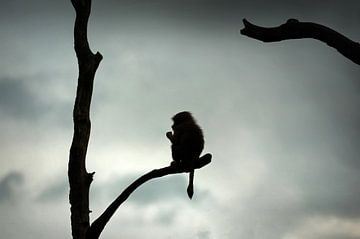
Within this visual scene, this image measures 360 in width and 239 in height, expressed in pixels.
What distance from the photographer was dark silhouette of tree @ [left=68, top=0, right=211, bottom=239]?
9.00 meters

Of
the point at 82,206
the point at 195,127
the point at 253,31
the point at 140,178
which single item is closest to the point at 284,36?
the point at 253,31

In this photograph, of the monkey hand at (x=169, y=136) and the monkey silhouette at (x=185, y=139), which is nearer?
the monkey silhouette at (x=185, y=139)

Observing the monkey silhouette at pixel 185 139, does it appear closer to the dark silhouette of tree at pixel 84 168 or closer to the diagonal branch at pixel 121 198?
the diagonal branch at pixel 121 198

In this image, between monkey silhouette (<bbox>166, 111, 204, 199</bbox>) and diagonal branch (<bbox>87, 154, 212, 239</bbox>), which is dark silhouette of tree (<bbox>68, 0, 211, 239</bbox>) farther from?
monkey silhouette (<bbox>166, 111, 204, 199</bbox>)

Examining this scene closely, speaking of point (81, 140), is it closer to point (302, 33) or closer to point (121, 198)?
point (121, 198)

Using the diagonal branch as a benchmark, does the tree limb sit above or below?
above

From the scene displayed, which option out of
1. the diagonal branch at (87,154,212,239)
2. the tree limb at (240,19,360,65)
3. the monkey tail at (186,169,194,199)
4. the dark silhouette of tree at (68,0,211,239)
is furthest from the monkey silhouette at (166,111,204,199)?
the tree limb at (240,19,360,65)

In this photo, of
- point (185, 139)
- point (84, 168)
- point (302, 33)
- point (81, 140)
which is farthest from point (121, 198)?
point (302, 33)

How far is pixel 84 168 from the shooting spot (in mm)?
9281

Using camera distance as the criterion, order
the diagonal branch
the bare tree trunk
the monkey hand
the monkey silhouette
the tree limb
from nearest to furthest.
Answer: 1. the tree limb
2. the diagonal branch
3. the bare tree trunk
4. the monkey silhouette
5. the monkey hand

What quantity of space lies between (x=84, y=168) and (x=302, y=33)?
15.2 feet

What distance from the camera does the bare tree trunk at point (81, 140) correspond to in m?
9.06

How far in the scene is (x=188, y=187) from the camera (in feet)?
31.9

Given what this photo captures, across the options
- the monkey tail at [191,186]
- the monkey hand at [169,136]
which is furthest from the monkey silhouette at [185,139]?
the monkey tail at [191,186]
